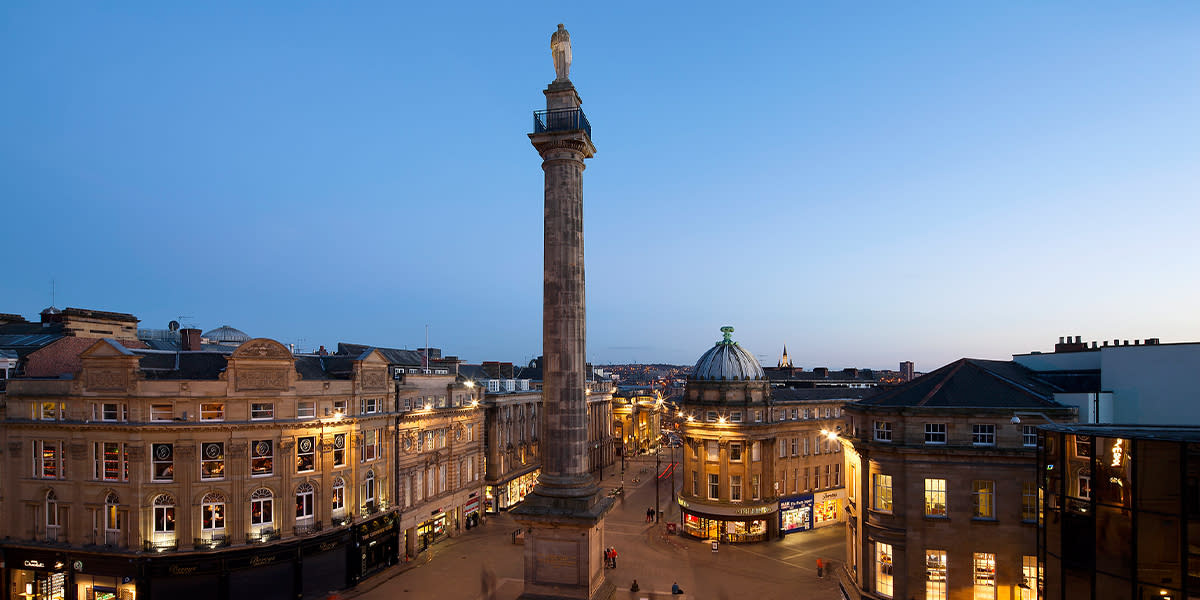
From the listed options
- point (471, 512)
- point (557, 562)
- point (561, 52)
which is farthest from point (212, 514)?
point (561, 52)

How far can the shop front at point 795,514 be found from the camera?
53188 mm

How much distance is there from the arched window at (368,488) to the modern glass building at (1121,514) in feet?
121

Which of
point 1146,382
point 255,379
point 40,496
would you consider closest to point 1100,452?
point 1146,382

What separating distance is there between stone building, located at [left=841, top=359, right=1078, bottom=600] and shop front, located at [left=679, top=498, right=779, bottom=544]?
18690mm

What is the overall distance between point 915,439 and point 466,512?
37.6 meters

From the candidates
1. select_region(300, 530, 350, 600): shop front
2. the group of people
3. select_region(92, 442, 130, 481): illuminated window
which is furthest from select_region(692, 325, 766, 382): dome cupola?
select_region(92, 442, 130, 481): illuminated window

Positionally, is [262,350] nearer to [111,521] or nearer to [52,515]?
[111,521]

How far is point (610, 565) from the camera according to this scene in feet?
143

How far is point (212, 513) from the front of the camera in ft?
113

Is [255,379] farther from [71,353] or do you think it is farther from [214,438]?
[71,353]

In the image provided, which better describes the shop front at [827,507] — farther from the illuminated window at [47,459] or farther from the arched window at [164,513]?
the illuminated window at [47,459]

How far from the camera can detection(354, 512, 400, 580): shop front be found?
4041 cm

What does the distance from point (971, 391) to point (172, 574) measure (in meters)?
42.6

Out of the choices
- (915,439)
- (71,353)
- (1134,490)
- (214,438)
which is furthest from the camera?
(71,353)
